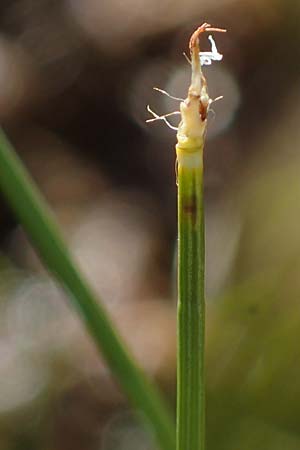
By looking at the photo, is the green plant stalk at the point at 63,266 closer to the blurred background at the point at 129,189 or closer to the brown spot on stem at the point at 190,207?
the brown spot on stem at the point at 190,207

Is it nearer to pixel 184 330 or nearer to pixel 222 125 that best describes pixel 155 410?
pixel 184 330

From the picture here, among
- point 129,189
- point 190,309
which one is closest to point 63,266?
point 190,309

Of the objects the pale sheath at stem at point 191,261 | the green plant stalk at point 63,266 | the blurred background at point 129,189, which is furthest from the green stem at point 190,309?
the blurred background at point 129,189

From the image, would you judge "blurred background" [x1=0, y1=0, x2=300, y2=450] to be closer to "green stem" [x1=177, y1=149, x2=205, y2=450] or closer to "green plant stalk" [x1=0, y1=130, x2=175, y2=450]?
"green plant stalk" [x1=0, y1=130, x2=175, y2=450]

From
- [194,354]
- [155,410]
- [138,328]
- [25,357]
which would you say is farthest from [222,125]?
[194,354]

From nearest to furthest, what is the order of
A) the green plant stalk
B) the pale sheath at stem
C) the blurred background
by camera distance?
1. the pale sheath at stem
2. the green plant stalk
3. the blurred background

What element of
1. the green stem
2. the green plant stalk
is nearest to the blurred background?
the green plant stalk
